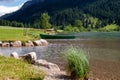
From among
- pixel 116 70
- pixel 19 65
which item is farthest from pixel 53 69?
pixel 116 70

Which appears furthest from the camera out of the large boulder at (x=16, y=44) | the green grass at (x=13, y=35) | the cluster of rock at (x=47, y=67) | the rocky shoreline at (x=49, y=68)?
the green grass at (x=13, y=35)

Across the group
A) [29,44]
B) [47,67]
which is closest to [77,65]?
[47,67]

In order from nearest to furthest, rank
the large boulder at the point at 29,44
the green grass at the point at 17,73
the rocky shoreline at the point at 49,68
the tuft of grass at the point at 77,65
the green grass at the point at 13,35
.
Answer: the green grass at the point at 17,73, the tuft of grass at the point at 77,65, the rocky shoreline at the point at 49,68, the large boulder at the point at 29,44, the green grass at the point at 13,35

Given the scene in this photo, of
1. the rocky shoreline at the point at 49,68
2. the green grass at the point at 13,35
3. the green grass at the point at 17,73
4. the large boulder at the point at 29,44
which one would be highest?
the green grass at the point at 17,73

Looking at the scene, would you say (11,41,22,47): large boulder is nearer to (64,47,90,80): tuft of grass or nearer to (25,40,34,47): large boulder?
(25,40,34,47): large boulder

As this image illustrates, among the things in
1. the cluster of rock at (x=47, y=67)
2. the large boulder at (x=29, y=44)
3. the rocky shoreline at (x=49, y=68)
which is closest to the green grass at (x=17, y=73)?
the cluster of rock at (x=47, y=67)

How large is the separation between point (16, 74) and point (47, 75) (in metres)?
2.98

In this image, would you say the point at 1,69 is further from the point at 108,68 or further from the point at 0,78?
the point at 108,68

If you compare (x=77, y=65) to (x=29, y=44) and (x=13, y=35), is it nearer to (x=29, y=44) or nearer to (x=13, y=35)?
(x=29, y=44)

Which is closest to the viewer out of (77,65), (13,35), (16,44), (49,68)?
(77,65)

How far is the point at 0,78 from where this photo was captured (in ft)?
63.2

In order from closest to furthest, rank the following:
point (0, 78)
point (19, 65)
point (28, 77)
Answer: point (0, 78)
point (28, 77)
point (19, 65)

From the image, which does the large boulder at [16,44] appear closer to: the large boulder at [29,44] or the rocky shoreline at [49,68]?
the large boulder at [29,44]

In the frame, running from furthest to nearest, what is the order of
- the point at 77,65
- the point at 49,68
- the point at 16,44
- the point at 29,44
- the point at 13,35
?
the point at 13,35, the point at 29,44, the point at 16,44, the point at 49,68, the point at 77,65
